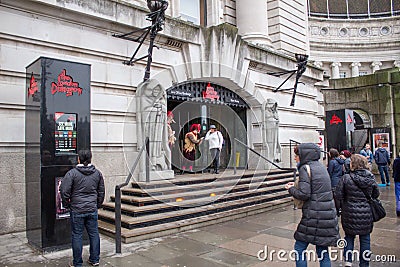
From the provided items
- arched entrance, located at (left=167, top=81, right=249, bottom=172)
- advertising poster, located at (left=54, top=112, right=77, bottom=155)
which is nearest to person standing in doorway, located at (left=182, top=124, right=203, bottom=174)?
arched entrance, located at (left=167, top=81, right=249, bottom=172)

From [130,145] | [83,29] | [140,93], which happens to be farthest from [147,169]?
[83,29]

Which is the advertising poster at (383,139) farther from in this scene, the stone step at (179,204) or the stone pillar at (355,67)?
the stone pillar at (355,67)

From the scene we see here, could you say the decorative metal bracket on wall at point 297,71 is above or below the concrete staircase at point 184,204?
above

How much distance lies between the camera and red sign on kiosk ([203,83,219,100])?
38.3 ft

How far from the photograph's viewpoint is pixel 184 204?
7.73 m

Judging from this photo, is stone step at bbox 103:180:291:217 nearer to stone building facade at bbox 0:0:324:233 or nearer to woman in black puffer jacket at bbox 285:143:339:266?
stone building facade at bbox 0:0:324:233

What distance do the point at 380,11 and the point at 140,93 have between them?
4614 centimetres

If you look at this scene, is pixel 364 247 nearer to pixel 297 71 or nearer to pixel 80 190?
pixel 80 190

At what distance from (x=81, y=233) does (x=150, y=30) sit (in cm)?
576

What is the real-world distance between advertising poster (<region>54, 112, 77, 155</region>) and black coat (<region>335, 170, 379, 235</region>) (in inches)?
167

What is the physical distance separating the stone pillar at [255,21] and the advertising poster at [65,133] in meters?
10.2

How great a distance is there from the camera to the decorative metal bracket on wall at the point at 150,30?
28.3 feet

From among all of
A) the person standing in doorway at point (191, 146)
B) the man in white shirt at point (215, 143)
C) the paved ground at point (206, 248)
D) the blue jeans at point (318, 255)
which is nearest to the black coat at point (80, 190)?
the paved ground at point (206, 248)

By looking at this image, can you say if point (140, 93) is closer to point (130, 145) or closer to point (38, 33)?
point (130, 145)
